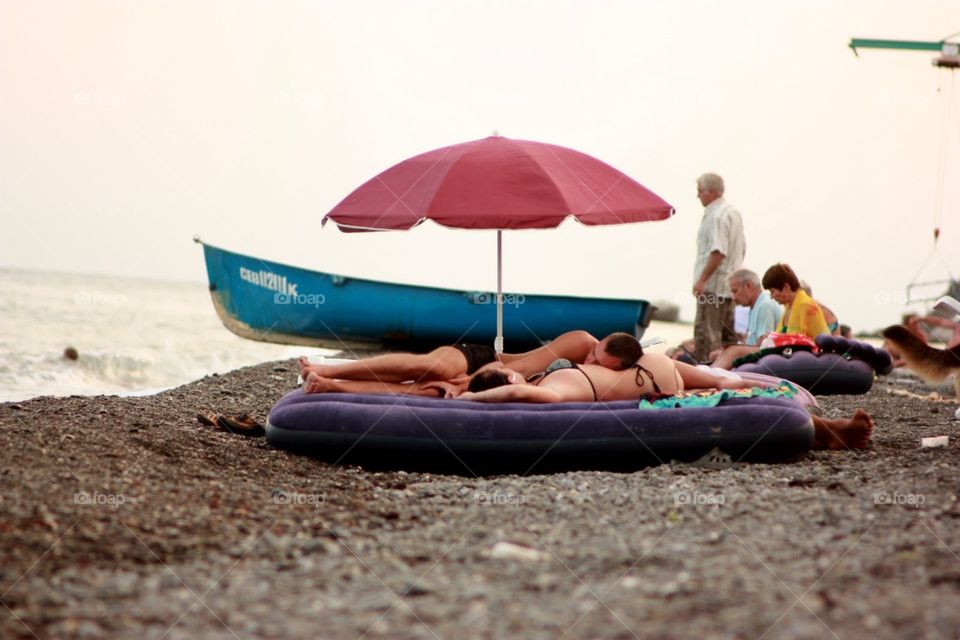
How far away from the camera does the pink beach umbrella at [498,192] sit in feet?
22.3

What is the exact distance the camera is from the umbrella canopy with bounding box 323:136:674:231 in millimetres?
6785

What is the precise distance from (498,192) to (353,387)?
1.63 m

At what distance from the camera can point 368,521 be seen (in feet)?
15.3

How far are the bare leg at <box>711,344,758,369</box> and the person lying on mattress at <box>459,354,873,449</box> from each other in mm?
3012

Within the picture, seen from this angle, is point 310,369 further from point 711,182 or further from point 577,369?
point 711,182

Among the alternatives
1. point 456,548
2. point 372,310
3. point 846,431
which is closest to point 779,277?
point 846,431

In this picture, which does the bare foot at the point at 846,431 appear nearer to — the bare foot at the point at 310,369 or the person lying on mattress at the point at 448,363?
the person lying on mattress at the point at 448,363

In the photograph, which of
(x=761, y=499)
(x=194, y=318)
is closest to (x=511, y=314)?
(x=761, y=499)

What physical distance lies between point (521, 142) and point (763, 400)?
8.40 feet

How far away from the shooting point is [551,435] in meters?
6.09

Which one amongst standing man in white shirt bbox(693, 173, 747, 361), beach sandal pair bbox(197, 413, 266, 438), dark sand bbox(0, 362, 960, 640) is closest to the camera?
dark sand bbox(0, 362, 960, 640)

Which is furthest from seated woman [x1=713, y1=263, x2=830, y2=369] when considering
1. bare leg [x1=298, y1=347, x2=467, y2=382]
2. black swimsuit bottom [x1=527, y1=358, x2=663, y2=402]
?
bare leg [x1=298, y1=347, x2=467, y2=382]

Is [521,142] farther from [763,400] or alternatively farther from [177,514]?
[177,514]

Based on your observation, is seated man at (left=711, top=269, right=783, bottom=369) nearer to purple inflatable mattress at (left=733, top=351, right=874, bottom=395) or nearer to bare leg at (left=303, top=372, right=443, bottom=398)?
purple inflatable mattress at (left=733, top=351, right=874, bottom=395)
